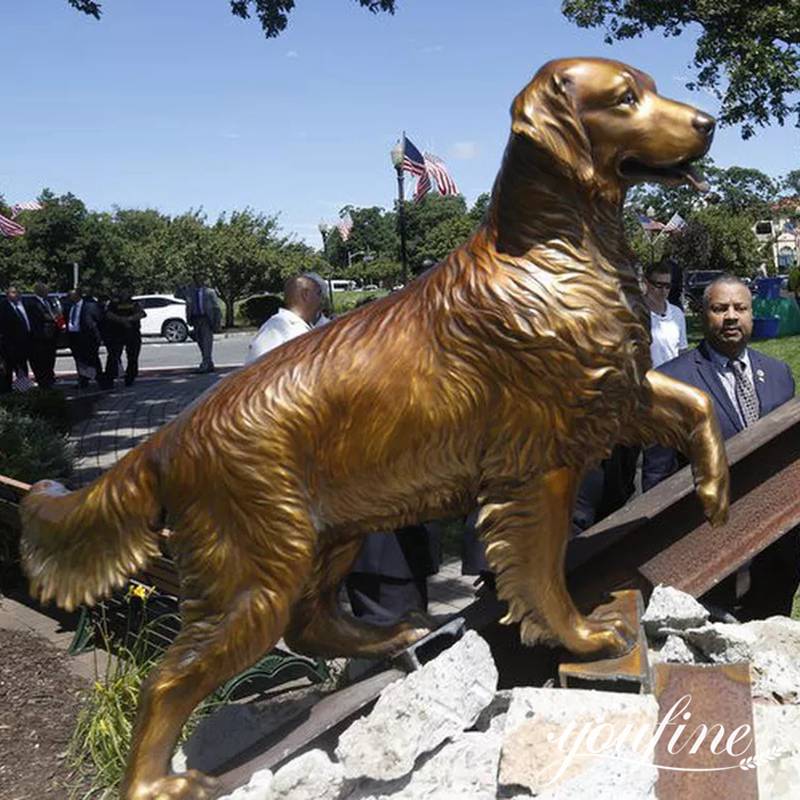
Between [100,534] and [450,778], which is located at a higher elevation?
[100,534]

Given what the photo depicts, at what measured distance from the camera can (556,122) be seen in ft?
7.70

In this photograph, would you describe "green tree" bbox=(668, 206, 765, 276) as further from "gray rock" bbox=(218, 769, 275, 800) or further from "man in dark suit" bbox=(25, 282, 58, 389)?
"gray rock" bbox=(218, 769, 275, 800)

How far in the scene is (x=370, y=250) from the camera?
9756 cm

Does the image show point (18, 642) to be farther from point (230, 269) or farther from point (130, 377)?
point (230, 269)

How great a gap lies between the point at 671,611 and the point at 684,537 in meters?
0.26

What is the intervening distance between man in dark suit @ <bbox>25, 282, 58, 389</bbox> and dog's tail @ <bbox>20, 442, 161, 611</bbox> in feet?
44.9

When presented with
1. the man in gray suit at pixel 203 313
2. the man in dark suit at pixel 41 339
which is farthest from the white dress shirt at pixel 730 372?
the man in gray suit at pixel 203 313

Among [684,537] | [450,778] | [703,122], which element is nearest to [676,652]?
[684,537]

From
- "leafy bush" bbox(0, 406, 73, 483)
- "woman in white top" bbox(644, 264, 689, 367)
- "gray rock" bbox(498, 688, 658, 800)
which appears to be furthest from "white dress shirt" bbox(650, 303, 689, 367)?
"leafy bush" bbox(0, 406, 73, 483)

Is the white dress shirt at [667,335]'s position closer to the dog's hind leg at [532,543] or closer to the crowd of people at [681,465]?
the crowd of people at [681,465]

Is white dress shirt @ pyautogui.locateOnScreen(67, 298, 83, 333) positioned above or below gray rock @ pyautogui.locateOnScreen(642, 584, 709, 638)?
above

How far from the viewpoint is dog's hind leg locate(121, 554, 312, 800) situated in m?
2.43

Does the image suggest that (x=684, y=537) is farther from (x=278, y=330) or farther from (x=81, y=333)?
(x=81, y=333)

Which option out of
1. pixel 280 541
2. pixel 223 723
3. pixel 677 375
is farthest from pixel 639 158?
pixel 223 723
